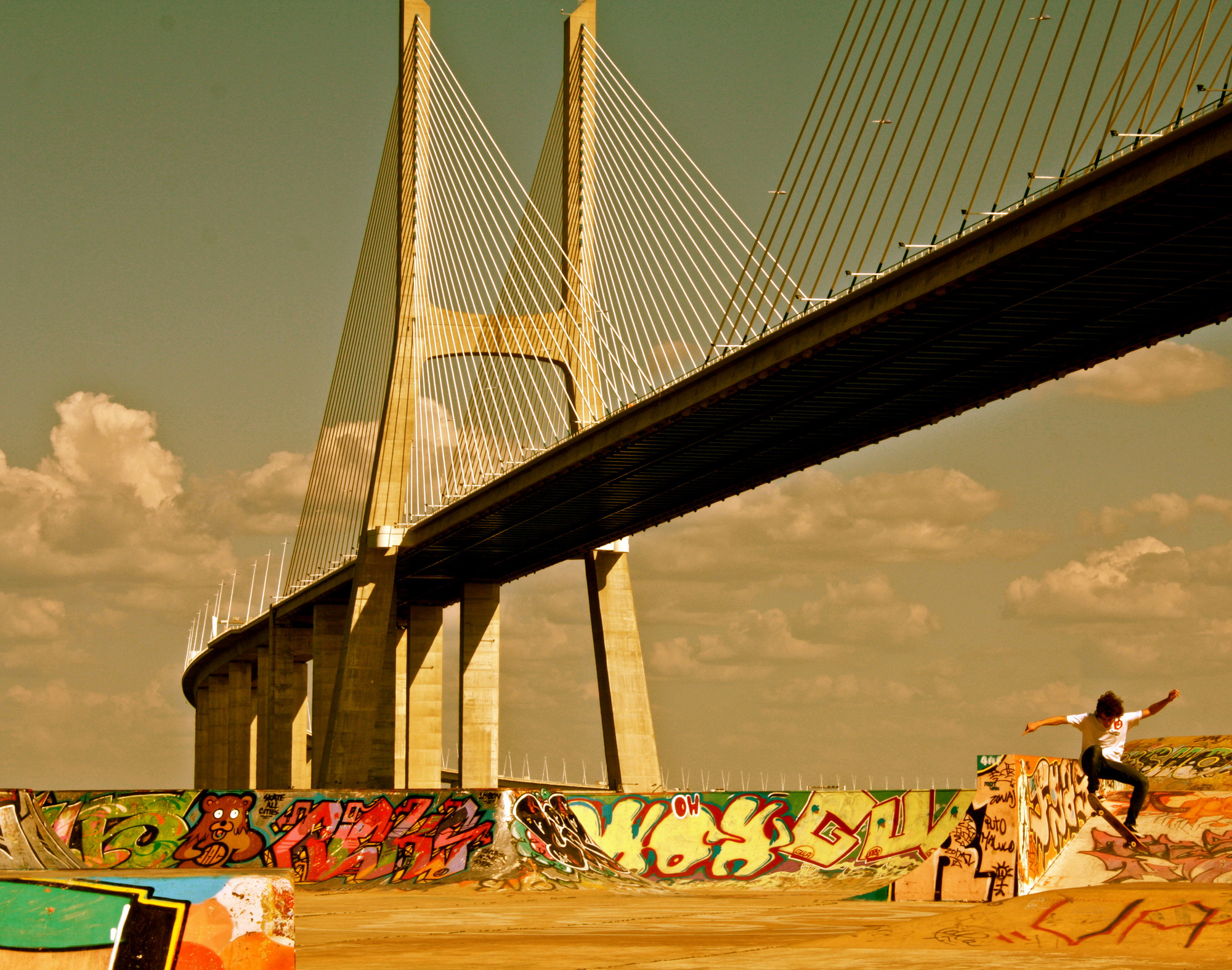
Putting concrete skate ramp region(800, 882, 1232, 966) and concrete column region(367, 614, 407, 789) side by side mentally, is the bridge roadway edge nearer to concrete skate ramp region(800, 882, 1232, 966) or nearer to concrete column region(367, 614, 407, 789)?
concrete column region(367, 614, 407, 789)

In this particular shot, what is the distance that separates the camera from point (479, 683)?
186 ft

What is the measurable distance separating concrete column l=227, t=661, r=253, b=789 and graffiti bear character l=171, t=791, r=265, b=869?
73.1 meters

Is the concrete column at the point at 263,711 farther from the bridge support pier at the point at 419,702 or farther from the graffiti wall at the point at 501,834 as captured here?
the graffiti wall at the point at 501,834

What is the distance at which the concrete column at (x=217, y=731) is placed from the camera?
101750 mm

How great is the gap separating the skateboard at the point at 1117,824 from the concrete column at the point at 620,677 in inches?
1345

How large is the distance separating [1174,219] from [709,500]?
20.8 m

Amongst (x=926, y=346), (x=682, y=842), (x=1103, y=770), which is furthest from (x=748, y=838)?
(x=1103, y=770)

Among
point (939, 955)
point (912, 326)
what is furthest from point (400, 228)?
point (939, 955)

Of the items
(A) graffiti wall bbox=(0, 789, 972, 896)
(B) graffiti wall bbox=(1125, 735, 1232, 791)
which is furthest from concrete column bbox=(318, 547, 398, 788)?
(B) graffiti wall bbox=(1125, 735, 1232, 791)

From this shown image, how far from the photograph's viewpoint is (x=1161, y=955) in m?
9.38

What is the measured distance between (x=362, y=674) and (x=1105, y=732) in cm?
4023

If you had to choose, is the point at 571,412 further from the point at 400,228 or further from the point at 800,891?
the point at 800,891

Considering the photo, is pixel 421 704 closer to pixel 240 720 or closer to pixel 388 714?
pixel 388 714

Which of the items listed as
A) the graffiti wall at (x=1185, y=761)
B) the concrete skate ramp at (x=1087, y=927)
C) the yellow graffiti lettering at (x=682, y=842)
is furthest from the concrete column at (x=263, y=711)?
the concrete skate ramp at (x=1087, y=927)
